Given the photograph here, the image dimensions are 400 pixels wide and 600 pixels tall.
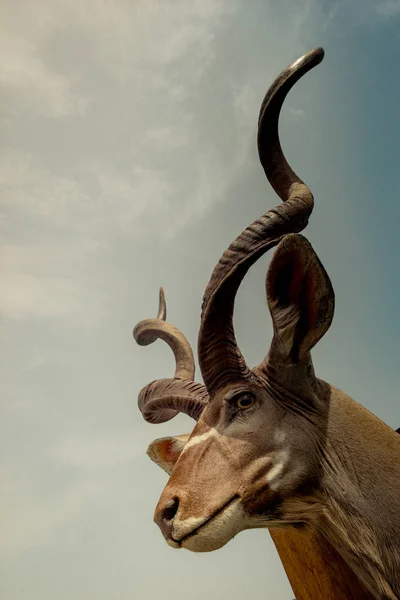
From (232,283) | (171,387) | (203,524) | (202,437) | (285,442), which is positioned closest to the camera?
(203,524)

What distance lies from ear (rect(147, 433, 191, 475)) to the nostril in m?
1.12

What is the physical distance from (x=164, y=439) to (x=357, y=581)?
144 cm

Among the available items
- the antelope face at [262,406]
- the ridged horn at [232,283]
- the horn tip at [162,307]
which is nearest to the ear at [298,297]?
the antelope face at [262,406]

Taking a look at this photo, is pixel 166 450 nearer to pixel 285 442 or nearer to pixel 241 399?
pixel 241 399

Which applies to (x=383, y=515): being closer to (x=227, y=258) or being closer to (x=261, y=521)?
(x=261, y=521)

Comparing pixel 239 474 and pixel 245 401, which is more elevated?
pixel 245 401

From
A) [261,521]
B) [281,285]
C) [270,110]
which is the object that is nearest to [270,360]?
[281,285]

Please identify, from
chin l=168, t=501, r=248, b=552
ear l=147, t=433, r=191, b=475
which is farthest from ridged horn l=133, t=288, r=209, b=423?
chin l=168, t=501, r=248, b=552

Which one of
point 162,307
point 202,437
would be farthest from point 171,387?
point 162,307

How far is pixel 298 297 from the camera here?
2422mm

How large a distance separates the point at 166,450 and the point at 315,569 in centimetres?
→ 119

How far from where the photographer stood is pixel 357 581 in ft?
7.86

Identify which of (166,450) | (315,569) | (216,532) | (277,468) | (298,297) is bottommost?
(315,569)

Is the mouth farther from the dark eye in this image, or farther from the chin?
the dark eye
